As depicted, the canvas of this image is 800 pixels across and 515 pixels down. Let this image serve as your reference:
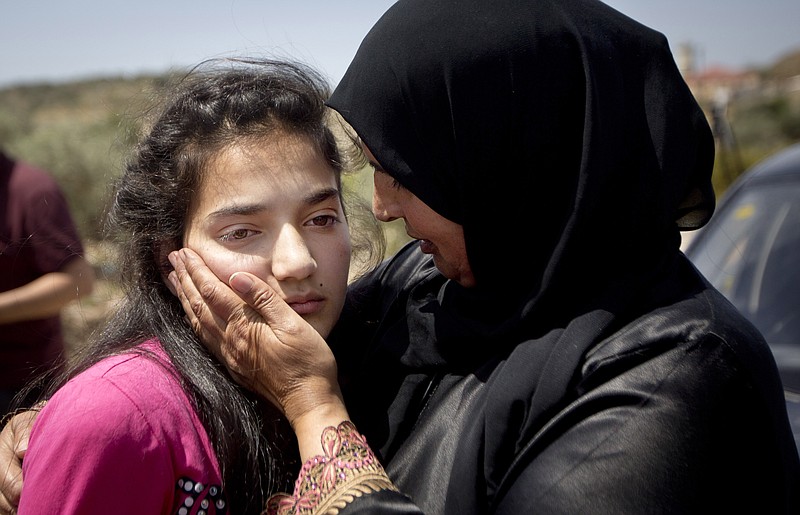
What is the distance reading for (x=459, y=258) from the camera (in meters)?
1.90

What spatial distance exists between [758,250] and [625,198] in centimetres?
209

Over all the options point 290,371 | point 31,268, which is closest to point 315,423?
point 290,371

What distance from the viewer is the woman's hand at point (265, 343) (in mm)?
1730

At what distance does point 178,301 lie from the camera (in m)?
2.06

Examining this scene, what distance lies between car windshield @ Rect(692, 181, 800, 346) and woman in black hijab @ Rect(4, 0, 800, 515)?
5.52 feet

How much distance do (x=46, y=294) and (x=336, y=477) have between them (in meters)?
2.30

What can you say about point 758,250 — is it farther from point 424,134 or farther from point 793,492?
point 424,134

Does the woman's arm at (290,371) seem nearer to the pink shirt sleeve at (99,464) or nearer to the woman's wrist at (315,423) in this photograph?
the woman's wrist at (315,423)

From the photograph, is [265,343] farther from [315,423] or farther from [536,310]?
[536,310]

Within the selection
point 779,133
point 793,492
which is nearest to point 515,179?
point 793,492

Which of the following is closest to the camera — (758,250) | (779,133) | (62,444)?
(62,444)

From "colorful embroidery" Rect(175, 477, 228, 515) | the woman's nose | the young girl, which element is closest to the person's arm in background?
the young girl

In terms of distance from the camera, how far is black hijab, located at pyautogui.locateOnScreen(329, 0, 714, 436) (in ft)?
5.47

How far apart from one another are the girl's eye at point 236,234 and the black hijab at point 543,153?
35cm
